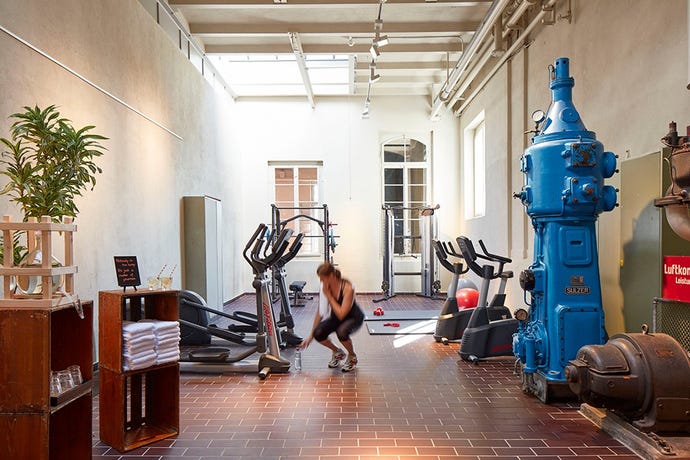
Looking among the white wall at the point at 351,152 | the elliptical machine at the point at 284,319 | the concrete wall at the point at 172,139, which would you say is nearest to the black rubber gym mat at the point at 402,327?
the elliptical machine at the point at 284,319

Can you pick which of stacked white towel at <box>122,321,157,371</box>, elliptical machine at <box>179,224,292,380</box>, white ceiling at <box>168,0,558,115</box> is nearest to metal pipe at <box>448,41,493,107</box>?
white ceiling at <box>168,0,558,115</box>

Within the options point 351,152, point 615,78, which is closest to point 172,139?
point 351,152

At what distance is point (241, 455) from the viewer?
2949 millimetres

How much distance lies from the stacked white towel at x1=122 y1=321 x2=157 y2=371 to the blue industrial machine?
294 cm

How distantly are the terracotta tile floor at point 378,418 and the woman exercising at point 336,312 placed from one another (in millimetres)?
391

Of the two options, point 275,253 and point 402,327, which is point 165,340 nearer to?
point 275,253

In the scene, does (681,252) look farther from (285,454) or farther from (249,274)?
(249,274)

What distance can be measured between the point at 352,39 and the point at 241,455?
6.56m

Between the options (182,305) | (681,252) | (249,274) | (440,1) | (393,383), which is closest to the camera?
(681,252)

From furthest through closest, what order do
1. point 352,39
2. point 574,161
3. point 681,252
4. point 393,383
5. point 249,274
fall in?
point 249,274 → point 352,39 → point 393,383 → point 574,161 → point 681,252

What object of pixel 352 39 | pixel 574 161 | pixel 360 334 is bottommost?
pixel 360 334

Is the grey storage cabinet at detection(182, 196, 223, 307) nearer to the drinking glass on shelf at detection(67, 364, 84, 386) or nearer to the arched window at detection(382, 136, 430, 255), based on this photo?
the drinking glass on shelf at detection(67, 364, 84, 386)

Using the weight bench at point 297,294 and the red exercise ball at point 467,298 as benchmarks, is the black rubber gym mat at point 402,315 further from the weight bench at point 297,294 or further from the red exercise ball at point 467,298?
the weight bench at point 297,294

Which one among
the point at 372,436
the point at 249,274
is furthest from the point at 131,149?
the point at 249,274
